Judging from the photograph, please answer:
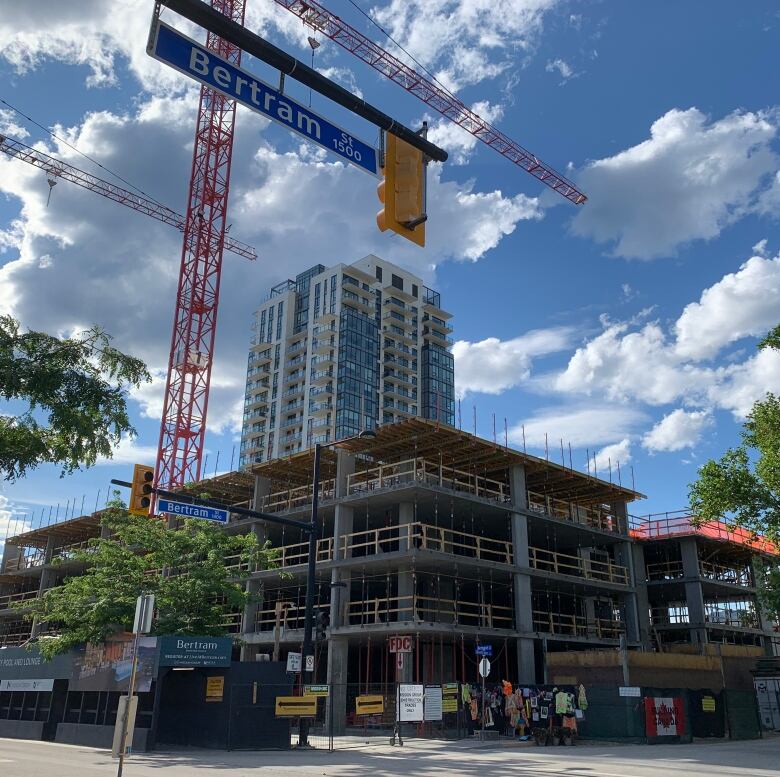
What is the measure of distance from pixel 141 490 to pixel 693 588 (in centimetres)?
3829

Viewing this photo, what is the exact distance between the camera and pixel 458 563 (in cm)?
3550

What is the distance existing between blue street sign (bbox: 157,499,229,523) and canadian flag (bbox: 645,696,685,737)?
14784mm

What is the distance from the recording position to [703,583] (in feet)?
155

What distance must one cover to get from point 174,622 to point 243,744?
759cm

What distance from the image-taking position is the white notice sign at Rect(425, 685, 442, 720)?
25703 millimetres

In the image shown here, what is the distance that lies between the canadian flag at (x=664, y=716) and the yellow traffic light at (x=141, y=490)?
17.2 metres

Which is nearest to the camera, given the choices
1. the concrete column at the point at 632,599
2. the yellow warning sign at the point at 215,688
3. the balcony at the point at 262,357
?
the yellow warning sign at the point at 215,688

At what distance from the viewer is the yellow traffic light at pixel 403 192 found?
8.70m

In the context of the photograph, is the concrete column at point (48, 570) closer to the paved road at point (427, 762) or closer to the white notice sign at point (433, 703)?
the paved road at point (427, 762)

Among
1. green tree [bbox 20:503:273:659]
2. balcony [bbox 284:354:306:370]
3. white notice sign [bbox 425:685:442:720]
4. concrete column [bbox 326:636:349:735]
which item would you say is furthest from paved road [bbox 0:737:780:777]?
balcony [bbox 284:354:306:370]

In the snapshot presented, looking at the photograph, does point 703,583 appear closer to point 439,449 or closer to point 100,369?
point 439,449

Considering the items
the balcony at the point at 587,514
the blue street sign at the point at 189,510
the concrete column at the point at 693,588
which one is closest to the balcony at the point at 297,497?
the balcony at the point at 587,514

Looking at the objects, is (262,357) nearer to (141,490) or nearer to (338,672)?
(338,672)

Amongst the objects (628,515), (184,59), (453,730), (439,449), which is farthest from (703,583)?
(184,59)
